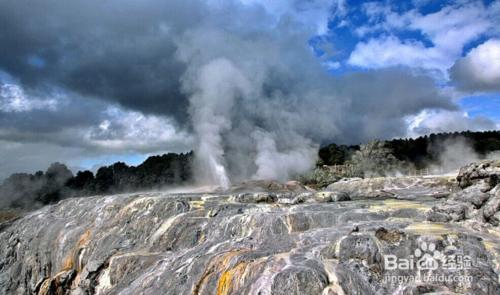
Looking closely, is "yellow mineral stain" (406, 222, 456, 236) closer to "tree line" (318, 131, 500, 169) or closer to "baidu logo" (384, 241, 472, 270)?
"baidu logo" (384, 241, 472, 270)

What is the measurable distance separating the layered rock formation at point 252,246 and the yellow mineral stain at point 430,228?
4 cm

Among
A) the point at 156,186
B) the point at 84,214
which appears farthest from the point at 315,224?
the point at 156,186

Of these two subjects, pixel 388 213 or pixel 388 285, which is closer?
pixel 388 285


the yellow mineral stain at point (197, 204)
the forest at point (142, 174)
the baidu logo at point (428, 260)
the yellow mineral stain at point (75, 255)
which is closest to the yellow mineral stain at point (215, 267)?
the baidu logo at point (428, 260)

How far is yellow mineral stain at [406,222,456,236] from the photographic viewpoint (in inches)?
615

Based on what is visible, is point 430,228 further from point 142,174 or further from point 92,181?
point 92,181

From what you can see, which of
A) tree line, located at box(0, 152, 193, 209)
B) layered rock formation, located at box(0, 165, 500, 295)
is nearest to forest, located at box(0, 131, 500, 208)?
tree line, located at box(0, 152, 193, 209)

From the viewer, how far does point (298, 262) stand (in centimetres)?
1416

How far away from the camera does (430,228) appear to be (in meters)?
17.0

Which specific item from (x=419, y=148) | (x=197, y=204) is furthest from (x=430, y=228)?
(x=419, y=148)

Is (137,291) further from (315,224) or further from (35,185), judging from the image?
(35,185)

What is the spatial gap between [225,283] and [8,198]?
13643cm

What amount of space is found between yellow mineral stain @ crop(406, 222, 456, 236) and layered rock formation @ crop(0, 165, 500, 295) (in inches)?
1.6

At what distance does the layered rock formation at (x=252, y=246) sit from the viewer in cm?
1334
